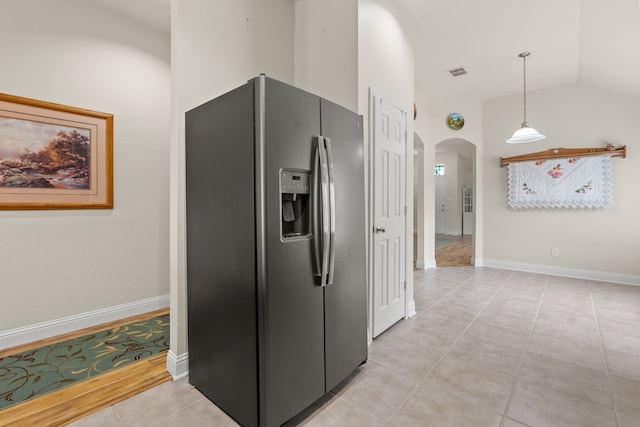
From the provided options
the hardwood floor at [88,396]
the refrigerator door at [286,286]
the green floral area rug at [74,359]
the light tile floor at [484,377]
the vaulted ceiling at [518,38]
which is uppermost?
the vaulted ceiling at [518,38]

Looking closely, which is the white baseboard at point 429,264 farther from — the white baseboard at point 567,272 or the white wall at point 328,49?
the white wall at point 328,49

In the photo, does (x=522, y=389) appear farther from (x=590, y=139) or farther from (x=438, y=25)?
(x=590, y=139)

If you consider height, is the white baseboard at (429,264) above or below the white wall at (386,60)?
below

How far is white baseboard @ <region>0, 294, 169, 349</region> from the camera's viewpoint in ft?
7.93

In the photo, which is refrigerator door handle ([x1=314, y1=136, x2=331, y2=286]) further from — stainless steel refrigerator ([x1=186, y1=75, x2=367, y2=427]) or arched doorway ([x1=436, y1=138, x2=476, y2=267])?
arched doorway ([x1=436, y1=138, x2=476, y2=267])

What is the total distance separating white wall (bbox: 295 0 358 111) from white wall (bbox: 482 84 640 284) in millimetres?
4217

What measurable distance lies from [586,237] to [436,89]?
337cm

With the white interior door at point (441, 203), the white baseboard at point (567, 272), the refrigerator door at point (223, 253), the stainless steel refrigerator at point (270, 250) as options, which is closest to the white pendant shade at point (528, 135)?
the white baseboard at point (567, 272)

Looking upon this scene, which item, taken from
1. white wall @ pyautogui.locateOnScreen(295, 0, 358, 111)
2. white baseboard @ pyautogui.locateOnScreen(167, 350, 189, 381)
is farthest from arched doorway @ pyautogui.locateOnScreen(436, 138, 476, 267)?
white baseboard @ pyautogui.locateOnScreen(167, 350, 189, 381)

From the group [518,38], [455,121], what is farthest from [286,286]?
[455,121]

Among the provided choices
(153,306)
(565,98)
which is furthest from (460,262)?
(153,306)

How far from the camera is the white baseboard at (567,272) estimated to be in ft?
14.3

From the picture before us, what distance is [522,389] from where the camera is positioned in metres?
1.93

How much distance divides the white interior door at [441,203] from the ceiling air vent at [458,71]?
668 cm
